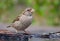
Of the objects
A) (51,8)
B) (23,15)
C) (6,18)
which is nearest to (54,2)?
(51,8)

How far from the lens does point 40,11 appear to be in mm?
9344

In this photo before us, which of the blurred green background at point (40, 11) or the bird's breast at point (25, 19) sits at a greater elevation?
the blurred green background at point (40, 11)

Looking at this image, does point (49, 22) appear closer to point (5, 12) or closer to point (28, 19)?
point (5, 12)

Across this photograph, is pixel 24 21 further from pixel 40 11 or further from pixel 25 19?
pixel 40 11

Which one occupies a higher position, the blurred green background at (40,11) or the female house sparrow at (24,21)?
the blurred green background at (40,11)

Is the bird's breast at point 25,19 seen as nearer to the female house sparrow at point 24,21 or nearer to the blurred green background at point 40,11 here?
the female house sparrow at point 24,21

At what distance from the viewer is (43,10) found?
30.6ft

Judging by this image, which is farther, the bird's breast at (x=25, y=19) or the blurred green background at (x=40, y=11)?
the blurred green background at (x=40, y=11)

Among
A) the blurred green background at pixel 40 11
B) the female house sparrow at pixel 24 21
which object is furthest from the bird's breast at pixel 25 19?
the blurred green background at pixel 40 11

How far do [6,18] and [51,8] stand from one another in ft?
3.95

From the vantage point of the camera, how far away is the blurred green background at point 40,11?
9.22 meters

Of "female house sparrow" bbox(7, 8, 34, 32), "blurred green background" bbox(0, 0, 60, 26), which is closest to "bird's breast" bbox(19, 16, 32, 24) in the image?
"female house sparrow" bbox(7, 8, 34, 32)

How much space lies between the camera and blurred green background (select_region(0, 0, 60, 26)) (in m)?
9.22

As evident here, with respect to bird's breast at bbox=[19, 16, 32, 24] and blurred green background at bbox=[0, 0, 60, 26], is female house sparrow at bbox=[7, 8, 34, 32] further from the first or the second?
blurred green background at bbox=[0, 0, 60, 26]
